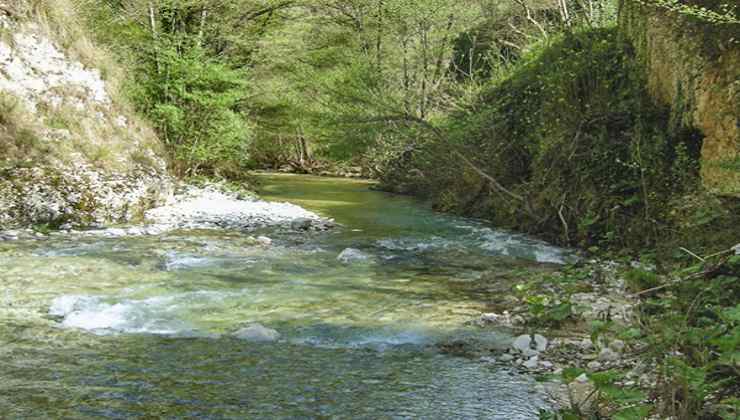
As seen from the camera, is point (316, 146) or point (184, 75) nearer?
point (184, 75)

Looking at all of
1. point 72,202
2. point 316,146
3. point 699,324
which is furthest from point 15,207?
point 316,146

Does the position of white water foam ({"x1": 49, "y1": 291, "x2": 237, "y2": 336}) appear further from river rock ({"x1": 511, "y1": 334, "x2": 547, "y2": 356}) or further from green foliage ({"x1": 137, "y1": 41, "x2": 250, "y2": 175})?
green foliage ({"x1": 137, "y1": 41, "x2": 250, "y2": 175})

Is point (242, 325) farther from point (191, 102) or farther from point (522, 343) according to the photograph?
point (191, 102)

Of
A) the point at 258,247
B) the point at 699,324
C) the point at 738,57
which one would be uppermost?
the point at 738,57

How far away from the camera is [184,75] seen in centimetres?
1554

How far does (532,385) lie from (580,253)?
5.41 meters

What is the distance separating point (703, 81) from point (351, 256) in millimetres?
4784

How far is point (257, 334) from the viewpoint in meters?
5.35

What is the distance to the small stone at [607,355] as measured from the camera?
4.62 meters

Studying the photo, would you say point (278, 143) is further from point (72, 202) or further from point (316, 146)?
point (72, 202)

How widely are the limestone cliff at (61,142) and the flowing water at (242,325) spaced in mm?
1559

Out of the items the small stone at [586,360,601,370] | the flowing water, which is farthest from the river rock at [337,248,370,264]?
the small stone at [586,360,601,370]

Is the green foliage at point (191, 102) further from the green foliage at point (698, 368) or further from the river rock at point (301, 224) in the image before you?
the green foliage at point (698, 368)

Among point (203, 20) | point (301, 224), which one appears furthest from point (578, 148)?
point (203, 20)
